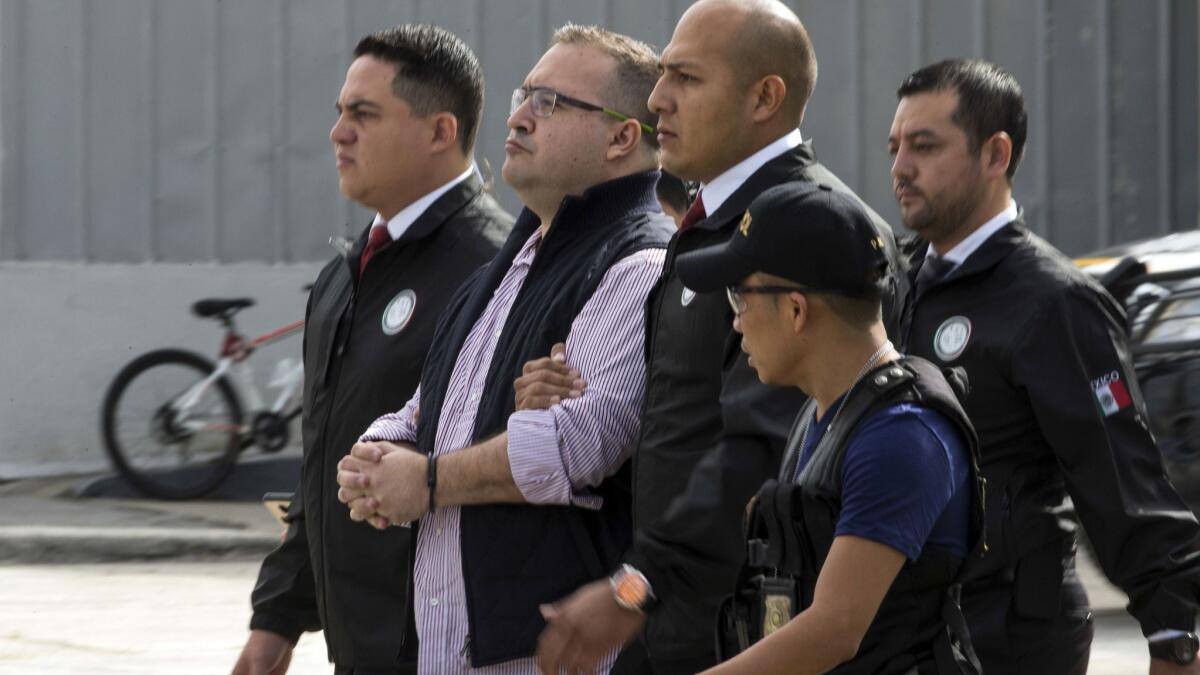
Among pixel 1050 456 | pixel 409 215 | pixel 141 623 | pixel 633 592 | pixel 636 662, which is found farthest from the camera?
pixel 141 623

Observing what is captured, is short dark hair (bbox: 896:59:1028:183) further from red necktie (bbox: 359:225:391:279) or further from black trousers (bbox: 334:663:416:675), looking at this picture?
black trousers (bbox: 334:663:416:675)

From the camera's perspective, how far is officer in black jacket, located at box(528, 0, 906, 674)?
10.5 feet

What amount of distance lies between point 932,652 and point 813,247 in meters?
0.59

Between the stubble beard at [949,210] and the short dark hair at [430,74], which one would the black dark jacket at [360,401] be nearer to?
the short dark hair at [430,74]

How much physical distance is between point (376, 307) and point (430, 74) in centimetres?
60

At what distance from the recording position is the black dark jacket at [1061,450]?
3588mm

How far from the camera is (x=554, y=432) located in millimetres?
3500

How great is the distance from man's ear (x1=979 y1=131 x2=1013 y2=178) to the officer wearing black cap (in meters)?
1.26

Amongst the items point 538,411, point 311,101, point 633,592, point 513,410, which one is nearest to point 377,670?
point 513,410

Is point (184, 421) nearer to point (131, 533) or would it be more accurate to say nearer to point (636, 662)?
point (131, 533)

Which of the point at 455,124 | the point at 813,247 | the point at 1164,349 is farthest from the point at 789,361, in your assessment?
the point at 1164,349

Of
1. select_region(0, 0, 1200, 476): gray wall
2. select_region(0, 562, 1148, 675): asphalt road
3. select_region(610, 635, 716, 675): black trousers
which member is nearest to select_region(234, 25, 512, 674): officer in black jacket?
select_region(610, 635, 716, 675): black trousers

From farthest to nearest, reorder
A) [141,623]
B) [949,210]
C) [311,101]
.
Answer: [311,101], [141,623], [949,210]

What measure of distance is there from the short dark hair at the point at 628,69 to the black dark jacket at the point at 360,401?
23.1 inches
